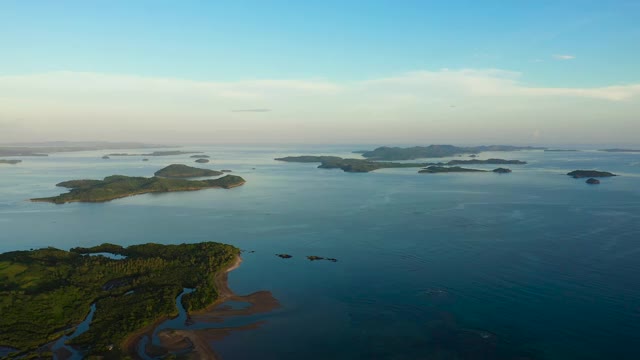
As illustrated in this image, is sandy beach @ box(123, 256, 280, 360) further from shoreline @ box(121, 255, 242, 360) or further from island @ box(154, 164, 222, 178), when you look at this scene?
island @ box(154, 164, 222, 178)

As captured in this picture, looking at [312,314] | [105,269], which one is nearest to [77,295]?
[105,269]

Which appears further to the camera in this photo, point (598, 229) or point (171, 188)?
point (171, 188)

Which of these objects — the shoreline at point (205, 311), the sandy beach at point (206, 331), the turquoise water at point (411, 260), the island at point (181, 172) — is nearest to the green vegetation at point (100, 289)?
the shoreline at point (205, 311)

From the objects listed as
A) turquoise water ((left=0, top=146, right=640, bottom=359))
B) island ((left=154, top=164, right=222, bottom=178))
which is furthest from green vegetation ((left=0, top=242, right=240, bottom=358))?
island ((left=154, top=164, right=222, bottom=178))

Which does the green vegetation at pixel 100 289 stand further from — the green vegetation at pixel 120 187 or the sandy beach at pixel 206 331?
the green vegetation at pixel 120 187

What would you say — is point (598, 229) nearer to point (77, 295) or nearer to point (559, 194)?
point (559, 194)

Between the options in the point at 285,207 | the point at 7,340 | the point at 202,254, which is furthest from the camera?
the point at 285,207

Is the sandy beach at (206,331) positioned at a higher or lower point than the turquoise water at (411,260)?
lower
